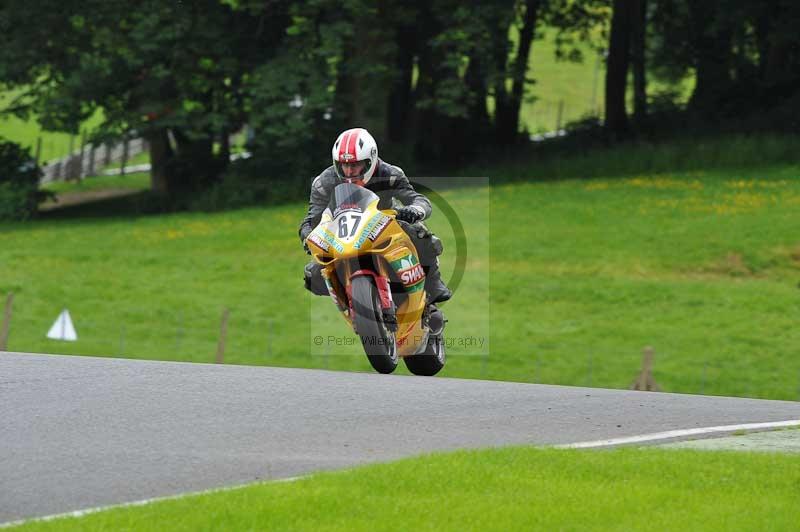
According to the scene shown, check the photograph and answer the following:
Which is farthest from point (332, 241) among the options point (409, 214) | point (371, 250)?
point (409, 214)

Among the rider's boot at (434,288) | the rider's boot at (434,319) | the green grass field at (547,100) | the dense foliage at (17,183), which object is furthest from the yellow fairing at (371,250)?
the green grass field at (547,100)

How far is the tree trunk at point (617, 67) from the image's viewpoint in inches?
1742

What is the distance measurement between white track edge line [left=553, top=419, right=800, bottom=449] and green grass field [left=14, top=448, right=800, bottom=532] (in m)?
0.74

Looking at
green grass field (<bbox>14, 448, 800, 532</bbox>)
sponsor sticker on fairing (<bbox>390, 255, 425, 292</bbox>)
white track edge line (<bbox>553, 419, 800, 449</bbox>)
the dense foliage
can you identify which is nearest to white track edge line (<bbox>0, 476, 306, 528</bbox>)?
green grass field (<bbox>14, 448, 800, 532</bbox>)

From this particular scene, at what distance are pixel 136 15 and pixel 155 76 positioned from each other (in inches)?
79.4

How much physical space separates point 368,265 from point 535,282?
20534 millimetres

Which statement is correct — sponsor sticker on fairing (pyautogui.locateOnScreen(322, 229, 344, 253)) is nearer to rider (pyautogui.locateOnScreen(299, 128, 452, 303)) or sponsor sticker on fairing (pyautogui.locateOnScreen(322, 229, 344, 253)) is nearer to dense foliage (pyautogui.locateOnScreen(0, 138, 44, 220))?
rider (pyautogui.locateOnScreen(299, 128, 452, 303))

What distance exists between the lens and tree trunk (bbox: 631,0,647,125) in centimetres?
4656

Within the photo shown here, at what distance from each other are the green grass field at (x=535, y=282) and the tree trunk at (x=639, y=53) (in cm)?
Result: 502

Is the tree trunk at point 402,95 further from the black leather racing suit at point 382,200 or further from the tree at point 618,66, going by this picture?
the black leather racing suit at point 382,200

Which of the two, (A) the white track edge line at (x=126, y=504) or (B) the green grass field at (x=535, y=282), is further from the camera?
(B) the green grass field at (x=535, y=282)

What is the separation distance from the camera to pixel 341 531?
6668 mm

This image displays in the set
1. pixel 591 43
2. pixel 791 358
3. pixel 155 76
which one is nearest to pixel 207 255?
pixel 155 76

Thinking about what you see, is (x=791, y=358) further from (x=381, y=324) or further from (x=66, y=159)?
(x=66, y=159)
